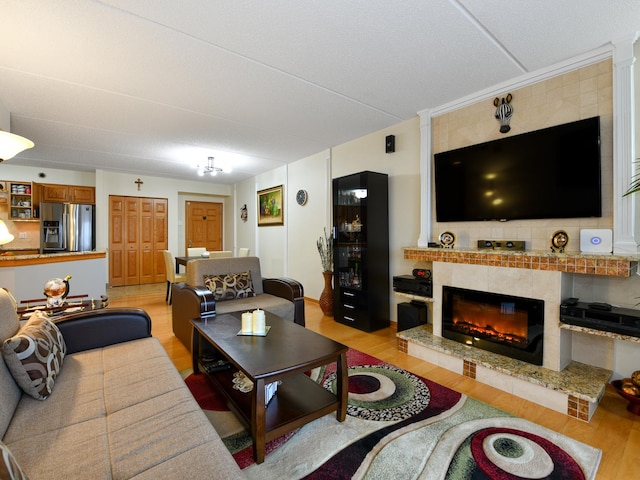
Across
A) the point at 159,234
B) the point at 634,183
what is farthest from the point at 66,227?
the point at 634,183

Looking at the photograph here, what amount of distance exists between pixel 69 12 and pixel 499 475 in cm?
348

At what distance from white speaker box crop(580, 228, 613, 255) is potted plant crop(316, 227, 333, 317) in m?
2.87

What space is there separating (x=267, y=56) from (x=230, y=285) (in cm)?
221

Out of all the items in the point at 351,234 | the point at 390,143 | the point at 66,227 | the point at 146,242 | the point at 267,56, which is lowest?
the point at 146,242

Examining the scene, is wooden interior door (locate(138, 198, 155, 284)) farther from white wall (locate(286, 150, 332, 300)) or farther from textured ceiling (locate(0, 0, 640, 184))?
white wall (locate(286, 150, 332, 300))

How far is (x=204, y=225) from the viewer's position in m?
8.05

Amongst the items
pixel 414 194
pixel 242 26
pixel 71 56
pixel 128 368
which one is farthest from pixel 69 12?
pixel 414 194

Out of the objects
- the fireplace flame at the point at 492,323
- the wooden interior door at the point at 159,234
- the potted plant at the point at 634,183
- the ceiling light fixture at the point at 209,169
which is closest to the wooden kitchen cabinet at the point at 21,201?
the wooden interior door at the point at 159,234

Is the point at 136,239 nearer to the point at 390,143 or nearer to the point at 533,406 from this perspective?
the point at 390,143

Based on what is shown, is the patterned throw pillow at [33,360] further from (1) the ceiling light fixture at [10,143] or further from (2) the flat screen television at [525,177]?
(2) the flat screen television at [525,177]

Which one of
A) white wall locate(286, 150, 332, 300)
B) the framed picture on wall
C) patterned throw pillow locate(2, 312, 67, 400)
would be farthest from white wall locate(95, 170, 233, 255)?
patterned throw pillow locate(2, 312, 67, 400)

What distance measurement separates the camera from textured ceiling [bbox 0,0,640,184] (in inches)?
72.6

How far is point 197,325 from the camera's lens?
2357mm

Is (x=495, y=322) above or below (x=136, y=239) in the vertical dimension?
below
